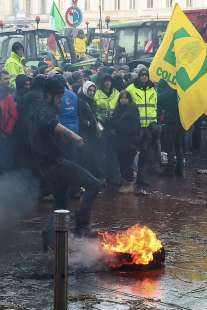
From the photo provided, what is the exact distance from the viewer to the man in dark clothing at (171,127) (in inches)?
535

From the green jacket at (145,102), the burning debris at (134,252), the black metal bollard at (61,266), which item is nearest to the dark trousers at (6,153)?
the green jacket at (145,102)

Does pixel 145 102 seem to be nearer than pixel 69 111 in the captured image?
No

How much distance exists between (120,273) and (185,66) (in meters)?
5.47

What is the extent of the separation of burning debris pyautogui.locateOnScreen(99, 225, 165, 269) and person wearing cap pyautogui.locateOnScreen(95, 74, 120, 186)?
4.86 meters

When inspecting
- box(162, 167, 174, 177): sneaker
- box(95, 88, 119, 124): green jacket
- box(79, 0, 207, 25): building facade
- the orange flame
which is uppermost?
box(79, 0, 207, 25): building facade

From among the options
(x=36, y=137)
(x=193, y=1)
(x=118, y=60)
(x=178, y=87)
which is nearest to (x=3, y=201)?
(x=36, y=137)

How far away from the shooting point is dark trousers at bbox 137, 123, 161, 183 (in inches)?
492

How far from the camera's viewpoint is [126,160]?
40.9 feet

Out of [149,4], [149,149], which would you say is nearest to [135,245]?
[149,149]

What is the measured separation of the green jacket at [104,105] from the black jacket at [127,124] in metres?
0.21

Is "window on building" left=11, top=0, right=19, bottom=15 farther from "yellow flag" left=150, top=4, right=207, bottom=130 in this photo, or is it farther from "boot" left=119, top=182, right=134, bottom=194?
"boot" left=119, top=182, right=134, bottom=194

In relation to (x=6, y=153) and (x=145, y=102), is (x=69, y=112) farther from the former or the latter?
(x=145, y=102)

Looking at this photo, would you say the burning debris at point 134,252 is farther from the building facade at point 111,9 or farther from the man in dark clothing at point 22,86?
the building facade at point 111,9

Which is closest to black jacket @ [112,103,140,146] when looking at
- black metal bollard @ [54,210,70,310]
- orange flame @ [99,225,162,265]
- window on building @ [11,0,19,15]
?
orange flame @ [99,225,162,265]
